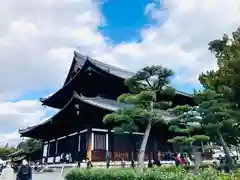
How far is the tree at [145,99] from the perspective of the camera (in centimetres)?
1368

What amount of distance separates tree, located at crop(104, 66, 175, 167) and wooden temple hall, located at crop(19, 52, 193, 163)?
185 cm

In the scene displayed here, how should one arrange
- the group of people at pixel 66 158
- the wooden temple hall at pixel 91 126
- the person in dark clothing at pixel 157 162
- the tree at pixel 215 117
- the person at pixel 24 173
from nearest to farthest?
the person at pixel 24 173, the tree at pixel 215 117, the wooden temple hall at pixel 91 126, the person in dark clothing at pixel 157 162, the group of people at pixel 66 158

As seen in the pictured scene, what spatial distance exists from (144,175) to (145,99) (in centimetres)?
609

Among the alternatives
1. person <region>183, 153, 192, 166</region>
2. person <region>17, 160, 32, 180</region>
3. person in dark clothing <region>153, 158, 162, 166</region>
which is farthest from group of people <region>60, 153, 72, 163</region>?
person <region>17, 160, 32, 180</region>

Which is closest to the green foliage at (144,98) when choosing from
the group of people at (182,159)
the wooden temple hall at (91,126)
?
the wooden temple hall at (91,126)

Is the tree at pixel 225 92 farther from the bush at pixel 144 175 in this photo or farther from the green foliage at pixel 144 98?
the bush at pixel 144 175

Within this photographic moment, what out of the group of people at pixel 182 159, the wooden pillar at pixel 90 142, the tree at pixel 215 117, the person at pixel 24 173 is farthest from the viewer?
the group of people at pixel 182 159

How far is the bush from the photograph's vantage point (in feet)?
22.0

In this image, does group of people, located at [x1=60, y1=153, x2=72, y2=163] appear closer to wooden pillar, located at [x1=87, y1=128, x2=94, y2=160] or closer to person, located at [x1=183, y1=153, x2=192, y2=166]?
wooden pillar, located at [x1=87, y1=128, x2=94, y2=160]

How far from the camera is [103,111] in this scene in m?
16.1

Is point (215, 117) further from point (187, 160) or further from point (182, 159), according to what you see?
point (187, 160)

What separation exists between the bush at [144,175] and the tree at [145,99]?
3.00 metres

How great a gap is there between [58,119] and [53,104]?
9.66 meters

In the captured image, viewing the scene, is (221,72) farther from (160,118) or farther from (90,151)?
Result: (90,151)
